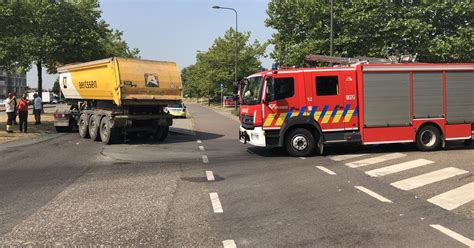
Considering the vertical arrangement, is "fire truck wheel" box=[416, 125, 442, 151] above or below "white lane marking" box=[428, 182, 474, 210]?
above

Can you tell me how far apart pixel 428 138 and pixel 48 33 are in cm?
2047

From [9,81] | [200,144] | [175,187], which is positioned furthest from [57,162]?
[9,81]

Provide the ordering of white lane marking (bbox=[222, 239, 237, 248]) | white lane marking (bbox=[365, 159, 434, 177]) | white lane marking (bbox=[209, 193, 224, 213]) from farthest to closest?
white lane marking (bbox=[365, 159, 434, 177]), white lane marking (bbox=[209, 193, 224, 213]), white lane marking (bbox=[222, 239, 237, 248])

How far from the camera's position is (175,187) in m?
8.70

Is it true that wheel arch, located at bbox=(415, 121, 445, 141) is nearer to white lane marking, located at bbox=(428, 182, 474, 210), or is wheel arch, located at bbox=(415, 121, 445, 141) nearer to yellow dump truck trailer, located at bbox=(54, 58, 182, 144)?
white lane marking, located at bbox=(428, 182, 474, 210)

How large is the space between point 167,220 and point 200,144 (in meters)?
10.7

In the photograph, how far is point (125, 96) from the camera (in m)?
16.3

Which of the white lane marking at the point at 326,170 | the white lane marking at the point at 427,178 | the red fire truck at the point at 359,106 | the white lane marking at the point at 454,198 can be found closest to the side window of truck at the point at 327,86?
the red fire truck at the point at 359,106

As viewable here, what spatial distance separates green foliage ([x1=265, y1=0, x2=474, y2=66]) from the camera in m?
28.9

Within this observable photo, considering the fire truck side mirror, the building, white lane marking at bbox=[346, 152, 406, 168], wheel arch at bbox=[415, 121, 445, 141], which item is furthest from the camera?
the building

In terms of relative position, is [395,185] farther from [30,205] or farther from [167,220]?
[30,205]

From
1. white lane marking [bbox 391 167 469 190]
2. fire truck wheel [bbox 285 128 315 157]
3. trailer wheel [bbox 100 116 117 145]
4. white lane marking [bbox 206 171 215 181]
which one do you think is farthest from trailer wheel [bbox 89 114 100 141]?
white lane marking [bbox 391 167 469 190]

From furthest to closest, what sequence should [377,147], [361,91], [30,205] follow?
[377,147], [361,91], [30,205]

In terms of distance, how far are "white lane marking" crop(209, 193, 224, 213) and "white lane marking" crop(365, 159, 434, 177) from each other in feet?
12.4
